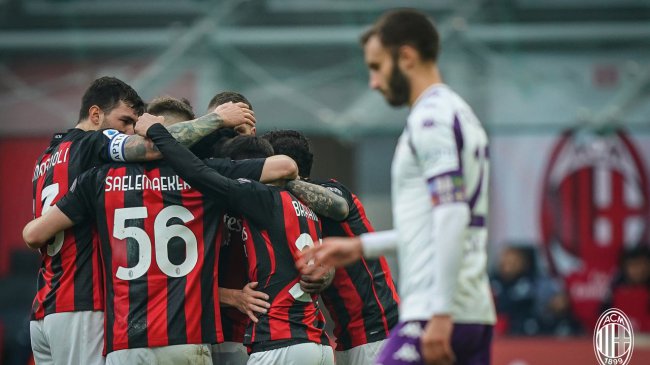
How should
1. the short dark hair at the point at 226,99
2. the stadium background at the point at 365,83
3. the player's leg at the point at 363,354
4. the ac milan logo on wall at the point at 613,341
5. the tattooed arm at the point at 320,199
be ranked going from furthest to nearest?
1. the stadium background at the point at 365,83
2. the ac milan logo on wall at the point at 613,341
3. the player's leg at the point at 363,354
4. the short dark hair at the point at 226,99
5. the tattooed arm at the point at 320,199

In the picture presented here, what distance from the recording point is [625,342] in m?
11.5

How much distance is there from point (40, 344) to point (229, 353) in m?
0.99

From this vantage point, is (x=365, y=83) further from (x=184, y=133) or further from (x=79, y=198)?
(x=79, y=198)

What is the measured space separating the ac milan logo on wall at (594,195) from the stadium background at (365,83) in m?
0.02

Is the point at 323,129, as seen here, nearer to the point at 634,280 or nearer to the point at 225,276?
the point at 634,280

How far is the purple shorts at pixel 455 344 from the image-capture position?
4082mm

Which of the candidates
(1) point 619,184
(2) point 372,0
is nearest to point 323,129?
(2) point 372,0

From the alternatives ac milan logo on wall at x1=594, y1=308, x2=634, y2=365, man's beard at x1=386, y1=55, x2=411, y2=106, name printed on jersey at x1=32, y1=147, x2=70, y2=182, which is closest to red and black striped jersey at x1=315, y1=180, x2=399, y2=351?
name printed on jersey at x1=32, y1=147, x2=70, y2=182

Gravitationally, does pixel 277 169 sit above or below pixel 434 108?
above

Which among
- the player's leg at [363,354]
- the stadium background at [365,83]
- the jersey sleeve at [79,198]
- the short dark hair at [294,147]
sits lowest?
the player's leg at [363,354]

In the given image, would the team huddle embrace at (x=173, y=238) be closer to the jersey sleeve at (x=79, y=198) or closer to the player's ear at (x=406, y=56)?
the jersey sleeve at (x=79, y=198)

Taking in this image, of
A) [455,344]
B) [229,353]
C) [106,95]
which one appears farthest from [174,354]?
[455,344]

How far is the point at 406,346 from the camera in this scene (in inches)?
163

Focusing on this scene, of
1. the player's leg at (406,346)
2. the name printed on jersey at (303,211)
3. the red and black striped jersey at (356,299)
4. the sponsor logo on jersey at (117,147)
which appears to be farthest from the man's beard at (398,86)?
the red and black striped jersey at (356,299)
